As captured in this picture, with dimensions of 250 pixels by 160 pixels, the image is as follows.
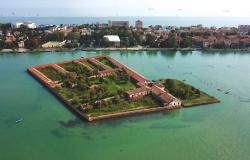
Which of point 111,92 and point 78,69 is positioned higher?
point 78,69

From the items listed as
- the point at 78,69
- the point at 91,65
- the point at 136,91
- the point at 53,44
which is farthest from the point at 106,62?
the point at 53,44

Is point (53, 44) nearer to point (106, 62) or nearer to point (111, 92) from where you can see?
point (106, 62)

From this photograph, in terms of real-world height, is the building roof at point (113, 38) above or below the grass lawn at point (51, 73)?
above

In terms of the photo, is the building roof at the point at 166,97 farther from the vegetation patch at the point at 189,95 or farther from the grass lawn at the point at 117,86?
the grass lawn at the point at 117,86

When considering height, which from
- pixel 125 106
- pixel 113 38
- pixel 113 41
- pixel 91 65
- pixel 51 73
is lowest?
pixel 125 106

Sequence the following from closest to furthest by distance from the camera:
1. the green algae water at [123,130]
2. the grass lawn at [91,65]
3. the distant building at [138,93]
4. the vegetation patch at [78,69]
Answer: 1. the green algae water at [123,130]
2. the distant building at [138,93]
3. the vegetation patch at [78,69]
4. the grass lawn at [91,65]

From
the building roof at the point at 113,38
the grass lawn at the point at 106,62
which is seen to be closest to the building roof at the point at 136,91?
the grass lawn at the point at 106,62
